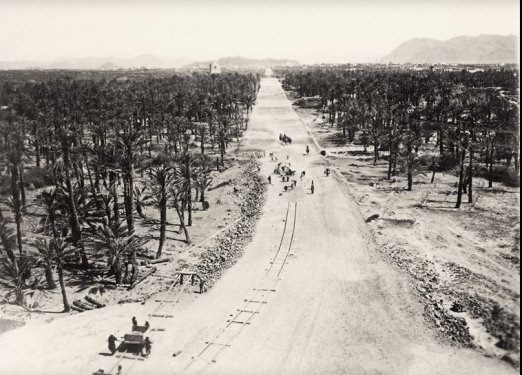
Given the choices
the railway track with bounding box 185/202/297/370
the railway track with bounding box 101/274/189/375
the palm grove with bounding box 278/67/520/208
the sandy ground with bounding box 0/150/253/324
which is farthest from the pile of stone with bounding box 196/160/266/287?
the palm grove with bounding box 278/67/520/208

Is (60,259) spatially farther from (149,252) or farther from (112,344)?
(149,252)

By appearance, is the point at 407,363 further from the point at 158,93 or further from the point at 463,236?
the point at 158,93

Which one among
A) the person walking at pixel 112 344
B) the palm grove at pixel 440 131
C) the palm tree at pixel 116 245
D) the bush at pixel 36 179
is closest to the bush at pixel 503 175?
the palm grove at pixel 440 131

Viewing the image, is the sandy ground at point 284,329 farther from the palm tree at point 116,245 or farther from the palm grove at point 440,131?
the palm grove at point 440,131

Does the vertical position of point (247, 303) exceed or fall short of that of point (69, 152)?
it falls short

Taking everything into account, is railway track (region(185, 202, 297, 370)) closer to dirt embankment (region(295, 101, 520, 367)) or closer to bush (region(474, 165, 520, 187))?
dirt embankment (region(295, 101, 520, 367))

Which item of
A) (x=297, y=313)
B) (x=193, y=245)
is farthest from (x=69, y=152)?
(x=297, y=313)

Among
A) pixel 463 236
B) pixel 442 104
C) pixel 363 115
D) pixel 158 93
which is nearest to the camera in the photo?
pixel 463 236

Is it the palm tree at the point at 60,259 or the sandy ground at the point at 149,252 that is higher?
the palm tree at the point at 60,259
